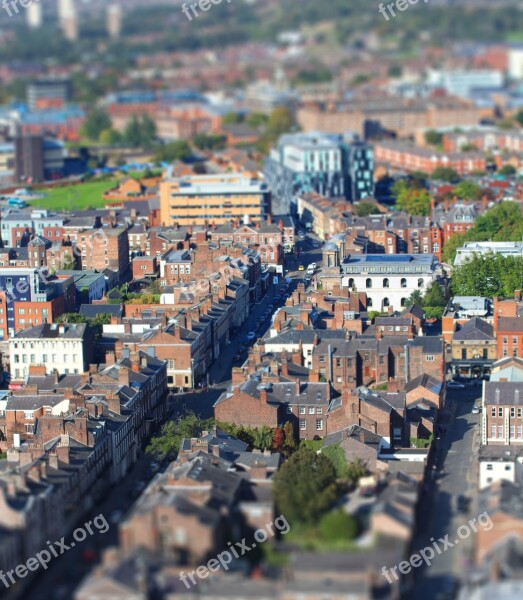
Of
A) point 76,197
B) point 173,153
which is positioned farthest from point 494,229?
point 173,153

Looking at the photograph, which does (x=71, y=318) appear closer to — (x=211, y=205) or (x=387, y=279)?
(x=387, y=279)

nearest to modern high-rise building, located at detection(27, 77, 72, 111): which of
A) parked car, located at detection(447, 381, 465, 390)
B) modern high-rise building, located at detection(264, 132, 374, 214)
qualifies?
modern high-rise building, located at detection(264, 132, 374, 214)

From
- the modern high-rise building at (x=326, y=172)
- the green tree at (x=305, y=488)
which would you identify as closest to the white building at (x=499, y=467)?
the green tree at (x=305, y=488)

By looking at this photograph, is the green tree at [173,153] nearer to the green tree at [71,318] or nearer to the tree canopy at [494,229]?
the tree canopy at [494,229]

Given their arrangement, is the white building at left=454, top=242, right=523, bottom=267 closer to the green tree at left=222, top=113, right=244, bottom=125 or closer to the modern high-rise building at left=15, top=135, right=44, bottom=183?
the modern high-rise building at left=15, top=135, right=44, bottom=183

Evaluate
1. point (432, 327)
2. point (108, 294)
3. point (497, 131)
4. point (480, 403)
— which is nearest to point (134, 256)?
point (108, 294)

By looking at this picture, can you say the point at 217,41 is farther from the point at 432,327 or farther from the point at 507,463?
the point at 507,463
